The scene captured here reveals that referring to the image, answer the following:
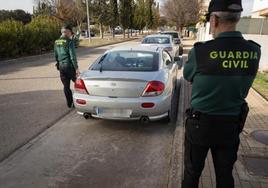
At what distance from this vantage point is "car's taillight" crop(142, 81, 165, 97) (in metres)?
4.74

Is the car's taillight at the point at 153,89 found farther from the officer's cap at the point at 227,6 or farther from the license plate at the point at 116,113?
the officer's cap at the point at 227,6

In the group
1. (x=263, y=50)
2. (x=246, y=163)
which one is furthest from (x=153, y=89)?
(x=263, y=50)

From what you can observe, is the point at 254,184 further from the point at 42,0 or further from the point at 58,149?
the point at 42,0

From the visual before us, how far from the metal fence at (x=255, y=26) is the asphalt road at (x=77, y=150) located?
23.9ft

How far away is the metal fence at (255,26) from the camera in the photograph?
11.8 metres

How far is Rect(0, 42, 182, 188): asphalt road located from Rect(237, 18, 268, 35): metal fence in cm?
728

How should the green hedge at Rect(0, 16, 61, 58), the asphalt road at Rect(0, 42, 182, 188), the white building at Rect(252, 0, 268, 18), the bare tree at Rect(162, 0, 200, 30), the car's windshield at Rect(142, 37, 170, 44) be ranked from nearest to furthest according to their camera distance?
the asphalt road at Rect(0, 42, 182, 188)
the car's windshield at Rect(142, 37, 170, 44)
the green hedge at Rect(0, 16, 61, 58)
the white building at Rect(252, 0, 268, 18)
the bare tree at Rect(162, 0, 200, 30)

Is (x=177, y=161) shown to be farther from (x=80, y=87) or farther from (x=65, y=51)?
(x=65, y=51)

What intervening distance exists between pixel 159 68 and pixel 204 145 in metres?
3.17

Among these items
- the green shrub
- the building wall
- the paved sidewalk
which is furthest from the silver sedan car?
the green shrub

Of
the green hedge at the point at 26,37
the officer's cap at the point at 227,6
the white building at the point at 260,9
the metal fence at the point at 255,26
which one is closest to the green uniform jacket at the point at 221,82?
the officer's cap at the point at 227,6

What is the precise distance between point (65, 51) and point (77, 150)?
251 centimetres

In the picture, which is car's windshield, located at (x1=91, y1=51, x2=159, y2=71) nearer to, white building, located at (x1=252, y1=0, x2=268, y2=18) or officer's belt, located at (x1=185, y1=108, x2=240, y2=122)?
officer's belt, located at (x1=185, y1=108, x2=240, y2=122)

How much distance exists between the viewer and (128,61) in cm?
561
